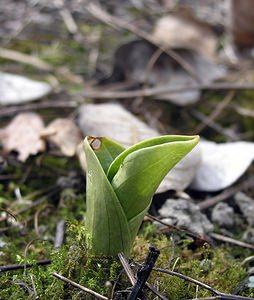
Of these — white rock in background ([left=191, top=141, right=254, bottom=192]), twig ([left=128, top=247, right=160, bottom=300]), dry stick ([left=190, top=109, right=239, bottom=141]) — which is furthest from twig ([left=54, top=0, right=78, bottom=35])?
twig ([left=128, top=247, right=160, bottom=300])

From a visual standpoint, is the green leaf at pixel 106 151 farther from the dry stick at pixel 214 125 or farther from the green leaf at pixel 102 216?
A: the dry stick at pixel 214 125

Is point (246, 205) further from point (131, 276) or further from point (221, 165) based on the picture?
point (131, 276)

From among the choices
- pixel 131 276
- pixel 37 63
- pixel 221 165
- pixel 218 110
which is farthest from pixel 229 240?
pixel 37 63

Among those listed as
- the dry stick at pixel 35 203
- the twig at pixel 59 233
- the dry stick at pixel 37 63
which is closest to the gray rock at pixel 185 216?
the twig at pixel 59 233

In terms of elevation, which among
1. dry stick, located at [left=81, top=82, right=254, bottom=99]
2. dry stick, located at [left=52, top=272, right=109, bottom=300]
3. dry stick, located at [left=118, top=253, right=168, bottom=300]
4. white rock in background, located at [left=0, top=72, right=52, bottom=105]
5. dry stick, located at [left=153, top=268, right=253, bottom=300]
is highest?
dry stick, located at [left=153, top=268, right=253, bottom=300]

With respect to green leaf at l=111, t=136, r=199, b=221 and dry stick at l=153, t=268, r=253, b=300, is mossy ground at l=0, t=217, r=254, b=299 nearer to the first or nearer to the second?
dry stick at l=153, t=268, r=253, b=300

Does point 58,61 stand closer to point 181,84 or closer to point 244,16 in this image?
Result: point 181,84

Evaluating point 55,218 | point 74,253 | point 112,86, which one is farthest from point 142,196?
point 112,86
